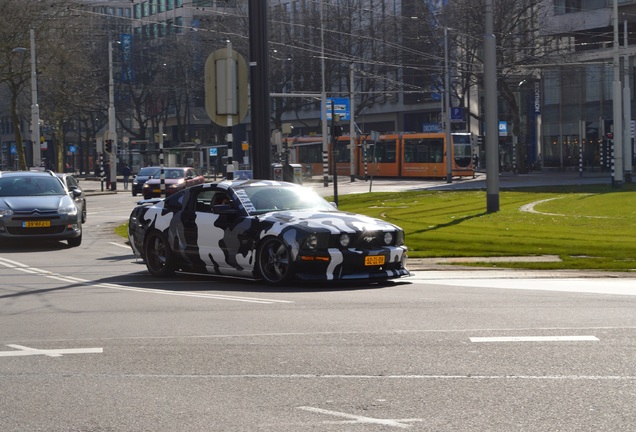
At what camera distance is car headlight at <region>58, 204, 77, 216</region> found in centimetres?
2414

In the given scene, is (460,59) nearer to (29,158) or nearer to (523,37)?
(523,37)

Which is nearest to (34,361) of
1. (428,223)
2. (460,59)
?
(428,223)

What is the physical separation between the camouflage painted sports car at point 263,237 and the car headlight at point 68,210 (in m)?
6.84

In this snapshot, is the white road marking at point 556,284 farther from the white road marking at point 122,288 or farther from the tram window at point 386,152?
the tram window at point 386,152

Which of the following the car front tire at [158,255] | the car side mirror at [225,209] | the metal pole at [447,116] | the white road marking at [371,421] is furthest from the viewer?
the metal pole at [447,116]

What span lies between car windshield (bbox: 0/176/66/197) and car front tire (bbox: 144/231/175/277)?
8.63 meters

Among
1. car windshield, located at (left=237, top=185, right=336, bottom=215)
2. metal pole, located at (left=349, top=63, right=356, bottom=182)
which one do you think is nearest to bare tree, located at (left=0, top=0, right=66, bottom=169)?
metal pole, located at (left=349, top=63, right=356, bottom=182)

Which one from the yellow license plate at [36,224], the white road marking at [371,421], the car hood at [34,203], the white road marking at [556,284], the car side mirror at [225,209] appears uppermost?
the car side mirror at [225,209]

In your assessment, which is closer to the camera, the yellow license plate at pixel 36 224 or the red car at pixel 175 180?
the yellow license plate at pixel 36 224

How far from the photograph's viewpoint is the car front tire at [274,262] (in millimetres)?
14750

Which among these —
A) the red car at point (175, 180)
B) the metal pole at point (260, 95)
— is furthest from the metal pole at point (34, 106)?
the metal pole at point (260, 95)

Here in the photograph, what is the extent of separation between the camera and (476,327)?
1033cm

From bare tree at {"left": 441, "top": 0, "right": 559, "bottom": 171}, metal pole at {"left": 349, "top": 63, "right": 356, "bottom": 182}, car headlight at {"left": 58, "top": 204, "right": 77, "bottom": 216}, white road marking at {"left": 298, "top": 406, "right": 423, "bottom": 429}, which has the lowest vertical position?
white road marking at {"left": 298, "top": 406, "right": 423, "bottom": 429}

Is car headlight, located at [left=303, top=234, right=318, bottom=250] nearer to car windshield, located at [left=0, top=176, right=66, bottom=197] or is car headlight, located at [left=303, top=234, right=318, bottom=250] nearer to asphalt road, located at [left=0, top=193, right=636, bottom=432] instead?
asphalt road, located at [left=0, top=193, right=636, bottom=432]
